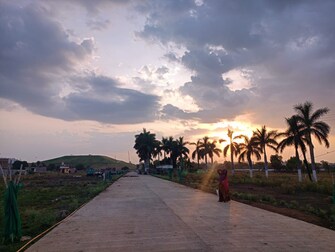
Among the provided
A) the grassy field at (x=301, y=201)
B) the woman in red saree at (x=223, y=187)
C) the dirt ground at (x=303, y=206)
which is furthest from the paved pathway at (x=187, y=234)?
the woman in red saree at (x=223, y=187)

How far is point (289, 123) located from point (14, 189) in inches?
1550

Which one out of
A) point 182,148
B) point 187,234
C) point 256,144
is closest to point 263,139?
point 256,144

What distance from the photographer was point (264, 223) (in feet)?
35.3

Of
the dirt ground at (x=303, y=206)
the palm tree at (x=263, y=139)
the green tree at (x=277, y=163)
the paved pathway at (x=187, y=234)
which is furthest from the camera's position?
the green tree at (x=277, y=163)

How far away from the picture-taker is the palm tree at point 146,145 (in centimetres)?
10300

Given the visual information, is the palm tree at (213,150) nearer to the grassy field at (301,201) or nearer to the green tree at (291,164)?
the green tree at (291,164)

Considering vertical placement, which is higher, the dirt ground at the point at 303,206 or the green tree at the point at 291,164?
the green tree at the point at 291,164

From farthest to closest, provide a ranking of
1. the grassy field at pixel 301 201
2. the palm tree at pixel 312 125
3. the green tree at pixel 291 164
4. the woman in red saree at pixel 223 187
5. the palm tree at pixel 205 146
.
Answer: the green tree at pixel 291 164
the palm tree at pixel 205 146
the palm tree at pixel 312 125
the woman in red saree at pixel 223 187
the grassy field at pixel 301 201

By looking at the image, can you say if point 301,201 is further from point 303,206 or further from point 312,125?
point 312,125

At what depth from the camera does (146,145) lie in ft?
337

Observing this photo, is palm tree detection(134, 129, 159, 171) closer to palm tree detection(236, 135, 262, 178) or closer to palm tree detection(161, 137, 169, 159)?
palm tree detection(161, 137, 169, 159)

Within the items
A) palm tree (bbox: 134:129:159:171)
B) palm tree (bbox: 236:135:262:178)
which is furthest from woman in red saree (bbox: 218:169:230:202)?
palm tree (bbox: 134:129:159:171)

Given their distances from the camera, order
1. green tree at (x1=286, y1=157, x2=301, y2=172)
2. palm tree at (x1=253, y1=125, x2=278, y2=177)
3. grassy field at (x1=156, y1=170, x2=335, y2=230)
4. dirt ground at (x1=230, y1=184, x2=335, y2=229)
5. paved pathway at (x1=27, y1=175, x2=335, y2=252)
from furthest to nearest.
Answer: green tree at (x1=286, y1=157, x2=301, y2=172) → palm tree at (x1=253, y1=125, x2=278, y2=177) → grassy field at (x1=156, y1=170, x2=335, y2=230) → dirt ground at (x1=230, y1=184, x2=335, y2=229) → paved pathway at (x1=27, y1=175, x2=335, y2=252)

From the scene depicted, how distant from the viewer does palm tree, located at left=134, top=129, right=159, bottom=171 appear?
103 metres
